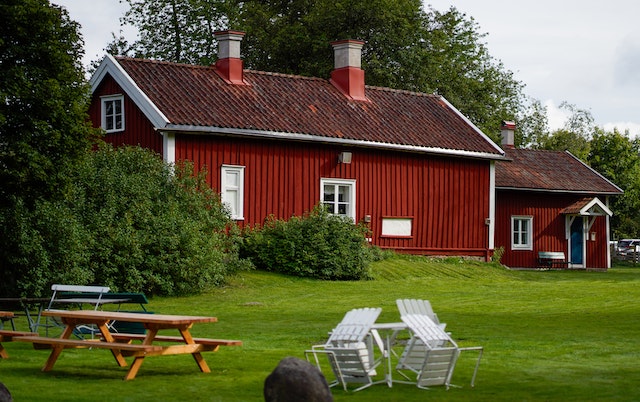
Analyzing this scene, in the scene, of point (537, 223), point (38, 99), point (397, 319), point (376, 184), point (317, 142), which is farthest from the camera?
point (537, 223)

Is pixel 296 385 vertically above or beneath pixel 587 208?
beneath

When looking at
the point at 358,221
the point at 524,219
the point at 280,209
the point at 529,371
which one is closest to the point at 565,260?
the point at 524,219

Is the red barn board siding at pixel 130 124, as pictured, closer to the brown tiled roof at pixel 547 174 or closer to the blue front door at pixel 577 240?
the brown tiled roof at pixel 547 174

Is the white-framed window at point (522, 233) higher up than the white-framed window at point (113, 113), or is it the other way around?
the white-framed window at point (113, 113)

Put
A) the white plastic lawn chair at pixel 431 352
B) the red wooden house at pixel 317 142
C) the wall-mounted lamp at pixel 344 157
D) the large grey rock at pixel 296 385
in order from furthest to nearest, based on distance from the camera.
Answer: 1. the wall-mounted lamp at pixel 344 157
2. the red wooden house at pixel 317 142
3. the white plastic lawn chair at pixel 431 352
4. the large grey rock at pixel 296 385

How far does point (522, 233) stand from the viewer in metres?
40.6

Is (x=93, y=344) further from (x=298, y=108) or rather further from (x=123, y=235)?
(x=298, y=108)

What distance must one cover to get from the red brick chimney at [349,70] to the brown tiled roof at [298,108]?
313 mm

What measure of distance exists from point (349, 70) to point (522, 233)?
10399mm

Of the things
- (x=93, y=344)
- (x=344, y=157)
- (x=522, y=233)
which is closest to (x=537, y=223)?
(x=522, y=233)

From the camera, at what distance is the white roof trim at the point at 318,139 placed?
2805cm

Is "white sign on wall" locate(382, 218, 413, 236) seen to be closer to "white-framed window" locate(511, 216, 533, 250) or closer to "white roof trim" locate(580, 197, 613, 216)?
"white-framed window" locate(511, 216, 533, 250)

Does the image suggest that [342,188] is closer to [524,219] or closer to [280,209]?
[280,209]

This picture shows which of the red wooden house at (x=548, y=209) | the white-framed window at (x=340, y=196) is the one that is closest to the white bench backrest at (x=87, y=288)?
the white-framed window at (x=340, y=196)
